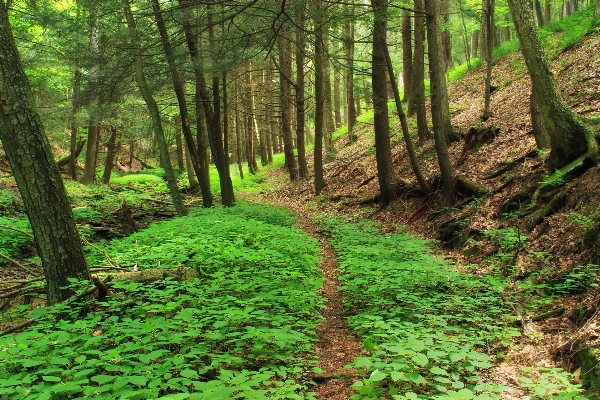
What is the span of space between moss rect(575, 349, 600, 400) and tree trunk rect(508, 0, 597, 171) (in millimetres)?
4518

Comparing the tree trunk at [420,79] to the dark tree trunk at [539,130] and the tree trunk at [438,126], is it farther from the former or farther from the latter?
the dark tree trunk at [539,130]

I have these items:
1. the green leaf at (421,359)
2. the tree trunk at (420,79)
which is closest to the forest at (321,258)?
the green leaf at (421,359)

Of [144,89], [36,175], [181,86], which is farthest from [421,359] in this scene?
[181,86]

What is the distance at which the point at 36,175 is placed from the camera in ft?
13.6

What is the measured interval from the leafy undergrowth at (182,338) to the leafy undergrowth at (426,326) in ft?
2.10

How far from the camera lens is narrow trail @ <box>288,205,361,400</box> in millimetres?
3590

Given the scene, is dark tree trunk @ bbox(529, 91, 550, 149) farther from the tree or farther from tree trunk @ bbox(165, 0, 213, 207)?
the tree

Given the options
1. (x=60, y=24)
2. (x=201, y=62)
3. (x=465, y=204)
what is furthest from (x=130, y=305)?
(x=60, y=24)

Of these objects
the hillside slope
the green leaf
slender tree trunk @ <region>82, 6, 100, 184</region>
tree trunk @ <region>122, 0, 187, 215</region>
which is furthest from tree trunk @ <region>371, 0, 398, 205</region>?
the green leaf

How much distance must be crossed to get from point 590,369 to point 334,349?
2.32 meters

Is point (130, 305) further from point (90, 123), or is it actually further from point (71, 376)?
point (90, 123)

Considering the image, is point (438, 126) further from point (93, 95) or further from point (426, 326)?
point (93, 95)

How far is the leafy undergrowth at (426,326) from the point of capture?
10.1ft

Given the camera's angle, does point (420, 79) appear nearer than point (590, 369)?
No
